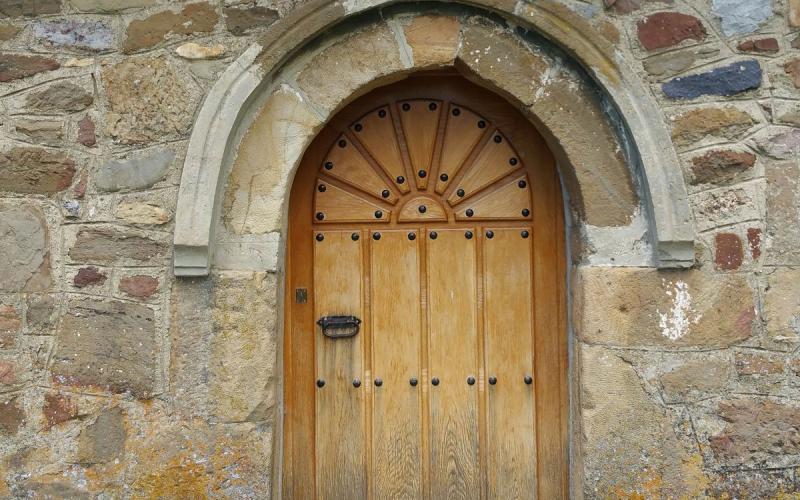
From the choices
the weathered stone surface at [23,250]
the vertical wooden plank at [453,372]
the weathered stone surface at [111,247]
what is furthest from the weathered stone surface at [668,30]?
the weathered stone surface at [23,250]

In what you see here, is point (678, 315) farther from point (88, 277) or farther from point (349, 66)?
point (88, 277)

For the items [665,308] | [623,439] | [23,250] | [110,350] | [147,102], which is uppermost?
[147,102]

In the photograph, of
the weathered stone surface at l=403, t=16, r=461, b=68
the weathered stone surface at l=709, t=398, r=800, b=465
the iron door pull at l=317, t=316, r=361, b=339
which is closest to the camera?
the weathered stone surface at l=709, t=398, r=800, b=465

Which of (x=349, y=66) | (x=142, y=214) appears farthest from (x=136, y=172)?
(x=349, y=66)

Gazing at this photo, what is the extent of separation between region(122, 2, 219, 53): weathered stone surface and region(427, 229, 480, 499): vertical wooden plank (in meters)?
1.16

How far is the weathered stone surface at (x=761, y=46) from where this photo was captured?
8.19 ft

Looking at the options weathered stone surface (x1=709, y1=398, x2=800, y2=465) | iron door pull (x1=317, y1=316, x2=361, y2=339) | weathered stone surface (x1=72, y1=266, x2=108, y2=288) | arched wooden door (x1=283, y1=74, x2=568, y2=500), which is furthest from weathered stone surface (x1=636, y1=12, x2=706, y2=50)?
weathered stone surface (x1=72, y1=266, x2=108, y2=288)

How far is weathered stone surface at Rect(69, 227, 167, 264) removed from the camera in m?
2.48

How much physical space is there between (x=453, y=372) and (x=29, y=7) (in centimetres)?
201

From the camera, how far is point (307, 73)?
2.56 metres

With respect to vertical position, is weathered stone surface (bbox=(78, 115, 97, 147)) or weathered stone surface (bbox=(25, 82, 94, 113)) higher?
weathered stone surface (bbox=(25, 82, 94, 113))

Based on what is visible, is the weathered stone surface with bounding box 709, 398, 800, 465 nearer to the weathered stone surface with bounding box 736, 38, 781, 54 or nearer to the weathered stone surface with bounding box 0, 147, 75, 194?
the weathered stone surface with bounding box 736, 38, 781, 54

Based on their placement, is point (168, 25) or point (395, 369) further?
point (395, 369)

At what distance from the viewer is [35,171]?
2506mm
